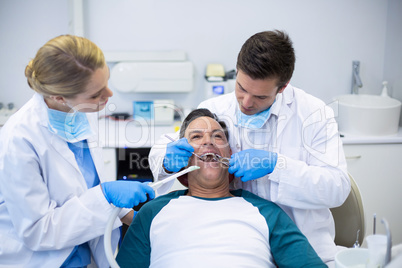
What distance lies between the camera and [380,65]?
3.29m

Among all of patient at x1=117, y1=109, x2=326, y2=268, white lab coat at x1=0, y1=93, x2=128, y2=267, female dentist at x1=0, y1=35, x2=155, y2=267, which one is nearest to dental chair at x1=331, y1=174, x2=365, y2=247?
patient at x1=117, y1=109, x2=326, y2=268

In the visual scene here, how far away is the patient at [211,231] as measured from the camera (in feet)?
4.82

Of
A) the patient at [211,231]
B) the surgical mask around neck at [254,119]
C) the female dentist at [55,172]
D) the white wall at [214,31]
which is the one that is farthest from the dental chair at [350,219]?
the white wall at [214,31]

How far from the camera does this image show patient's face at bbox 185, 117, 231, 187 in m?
1.71

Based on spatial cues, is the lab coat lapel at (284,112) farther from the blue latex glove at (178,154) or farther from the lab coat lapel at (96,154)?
the lab coat lapel at (96,154)

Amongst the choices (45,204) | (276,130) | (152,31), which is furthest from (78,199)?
(152,31)

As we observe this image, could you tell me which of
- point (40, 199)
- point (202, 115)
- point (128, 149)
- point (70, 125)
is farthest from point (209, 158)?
point (128, 149)

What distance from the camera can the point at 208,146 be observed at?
1.75 metres

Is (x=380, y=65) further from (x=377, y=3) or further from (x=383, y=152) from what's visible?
(x=383, y=152)

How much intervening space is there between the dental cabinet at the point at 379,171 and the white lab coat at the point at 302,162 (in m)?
1.14

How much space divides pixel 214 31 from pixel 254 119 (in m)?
1.55

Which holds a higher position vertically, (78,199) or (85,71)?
(85,71)

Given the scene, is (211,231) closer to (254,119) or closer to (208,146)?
(208,146)

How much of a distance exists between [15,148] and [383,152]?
2299 millimetres
